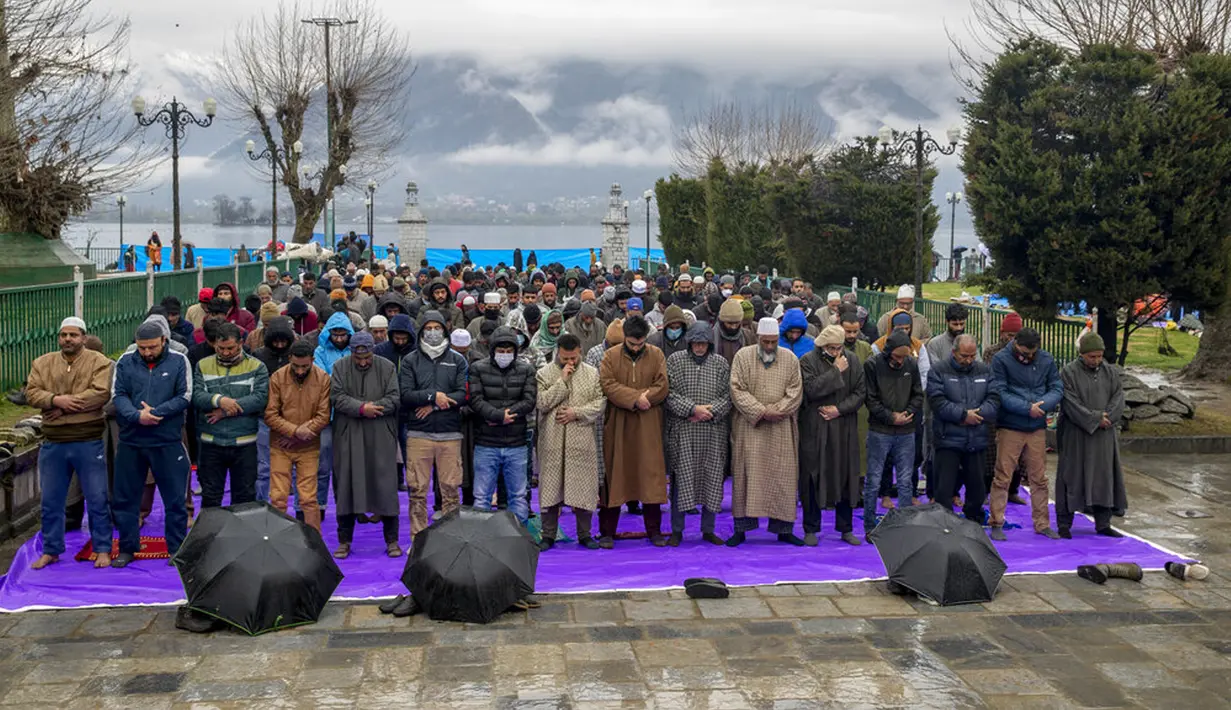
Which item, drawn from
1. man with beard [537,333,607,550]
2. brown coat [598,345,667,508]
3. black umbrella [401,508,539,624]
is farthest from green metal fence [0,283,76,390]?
black umbrella [401,508,539,624]

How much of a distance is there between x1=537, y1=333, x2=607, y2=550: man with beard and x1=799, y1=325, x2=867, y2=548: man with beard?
5.33ft

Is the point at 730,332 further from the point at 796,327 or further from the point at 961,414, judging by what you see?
the point at 961,414

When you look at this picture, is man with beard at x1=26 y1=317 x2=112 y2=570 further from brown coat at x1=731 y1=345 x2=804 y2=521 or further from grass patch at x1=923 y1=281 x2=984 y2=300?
grass patch at x1=923 y1=281 x2=984 y2=300

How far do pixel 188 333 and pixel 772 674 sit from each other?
23.1 feet

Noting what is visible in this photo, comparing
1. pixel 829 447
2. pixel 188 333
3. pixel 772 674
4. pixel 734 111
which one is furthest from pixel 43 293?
pixel 734 111

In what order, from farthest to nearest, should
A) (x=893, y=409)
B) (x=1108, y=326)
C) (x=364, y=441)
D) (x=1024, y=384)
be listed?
(x=1108, y=326)
(x=1024, y=384)
(x=893, y=409)
(x=364, y=441)

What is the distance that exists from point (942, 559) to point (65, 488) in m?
6.18

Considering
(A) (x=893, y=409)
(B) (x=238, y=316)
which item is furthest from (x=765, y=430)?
(B) (x=238, y=316)

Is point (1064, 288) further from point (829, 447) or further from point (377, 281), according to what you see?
point (377, 281)

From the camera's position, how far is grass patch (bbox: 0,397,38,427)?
515 inches

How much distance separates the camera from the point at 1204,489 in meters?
12.4

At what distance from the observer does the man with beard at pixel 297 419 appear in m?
9.09

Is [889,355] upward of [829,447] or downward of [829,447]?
upward

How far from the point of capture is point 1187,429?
1470 centimetres
